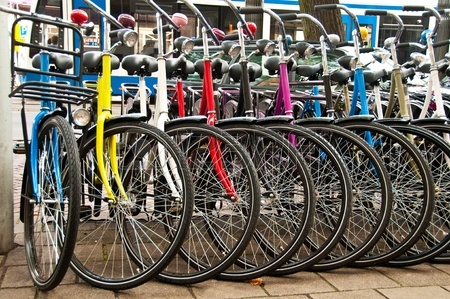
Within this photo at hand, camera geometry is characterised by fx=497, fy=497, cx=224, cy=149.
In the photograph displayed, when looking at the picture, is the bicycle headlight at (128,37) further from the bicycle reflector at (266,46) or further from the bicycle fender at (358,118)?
the bicycle fender at (358,118)

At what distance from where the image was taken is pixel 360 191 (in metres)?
3.16

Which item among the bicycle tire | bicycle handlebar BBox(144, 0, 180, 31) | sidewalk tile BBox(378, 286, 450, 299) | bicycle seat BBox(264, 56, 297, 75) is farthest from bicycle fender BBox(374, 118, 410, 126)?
bicycle handlebar BBox(144, 0, 180, 31)

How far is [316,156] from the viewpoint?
304cm

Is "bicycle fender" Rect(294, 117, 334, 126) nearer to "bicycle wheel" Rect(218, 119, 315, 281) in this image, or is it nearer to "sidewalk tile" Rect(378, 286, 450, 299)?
"bicycle wheel" Rect(218, 119, 315, 281)

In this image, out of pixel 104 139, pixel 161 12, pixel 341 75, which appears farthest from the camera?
pixel 341 75

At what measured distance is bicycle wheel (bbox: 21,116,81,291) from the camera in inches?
95.2

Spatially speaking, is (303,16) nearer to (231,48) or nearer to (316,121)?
(231,48)

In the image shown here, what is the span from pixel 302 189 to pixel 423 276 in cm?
93

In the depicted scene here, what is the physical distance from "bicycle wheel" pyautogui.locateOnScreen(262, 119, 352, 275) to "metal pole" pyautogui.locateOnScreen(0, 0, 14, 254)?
159 cm

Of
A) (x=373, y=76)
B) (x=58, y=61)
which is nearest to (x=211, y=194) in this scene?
(x=58, y=61)

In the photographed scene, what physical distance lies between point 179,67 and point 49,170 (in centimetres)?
126

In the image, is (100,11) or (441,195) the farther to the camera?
(441,195)

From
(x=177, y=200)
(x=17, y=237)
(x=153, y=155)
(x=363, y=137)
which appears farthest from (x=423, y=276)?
(x=17, y=237)

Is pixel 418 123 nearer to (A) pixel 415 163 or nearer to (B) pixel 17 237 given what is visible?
(A) pixel 415 163
